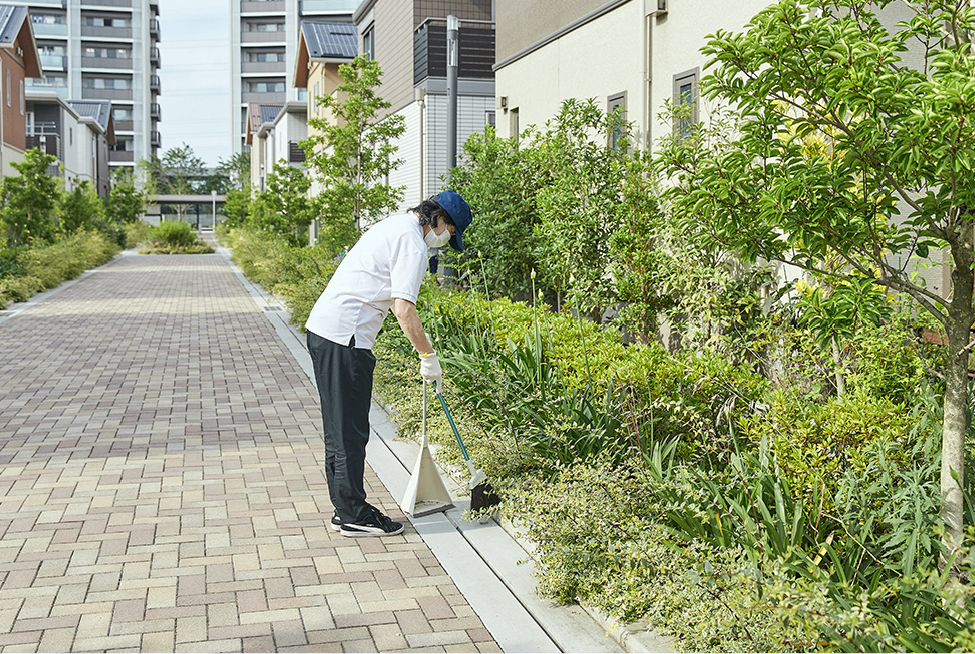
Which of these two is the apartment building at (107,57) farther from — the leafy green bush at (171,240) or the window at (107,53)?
the leafy green bush at (171,240)

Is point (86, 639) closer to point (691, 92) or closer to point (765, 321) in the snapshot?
point (765, 321)

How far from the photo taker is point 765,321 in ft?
22.8

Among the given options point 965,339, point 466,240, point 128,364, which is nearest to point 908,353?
point 965,339

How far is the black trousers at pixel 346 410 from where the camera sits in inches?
206

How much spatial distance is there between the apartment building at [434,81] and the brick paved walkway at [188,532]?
12.5 m

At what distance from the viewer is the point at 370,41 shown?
29.8m

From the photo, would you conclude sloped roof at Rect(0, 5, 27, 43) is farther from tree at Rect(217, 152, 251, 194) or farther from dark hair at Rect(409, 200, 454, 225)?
tree at Rect(217, 152, 251, 194)

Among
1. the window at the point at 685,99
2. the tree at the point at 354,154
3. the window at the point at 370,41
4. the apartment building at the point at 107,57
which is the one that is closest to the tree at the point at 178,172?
the apartment building at the point at 107,57

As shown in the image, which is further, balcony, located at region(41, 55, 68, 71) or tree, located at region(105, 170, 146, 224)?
balcony, located at region(41, 55, 68, 71)

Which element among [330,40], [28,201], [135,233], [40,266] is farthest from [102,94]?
[40,266]

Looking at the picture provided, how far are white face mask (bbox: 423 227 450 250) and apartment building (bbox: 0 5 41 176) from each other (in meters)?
32.0

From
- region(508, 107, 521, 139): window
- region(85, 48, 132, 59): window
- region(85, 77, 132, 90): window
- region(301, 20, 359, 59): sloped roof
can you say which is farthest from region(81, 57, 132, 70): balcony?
region(508, 107, 521, 139): window

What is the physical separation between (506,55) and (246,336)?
20.6ft

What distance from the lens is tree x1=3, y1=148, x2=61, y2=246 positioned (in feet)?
80.5
